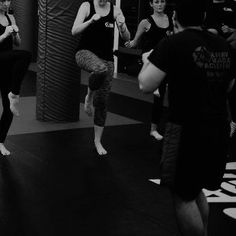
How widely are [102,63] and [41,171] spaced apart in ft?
3.98

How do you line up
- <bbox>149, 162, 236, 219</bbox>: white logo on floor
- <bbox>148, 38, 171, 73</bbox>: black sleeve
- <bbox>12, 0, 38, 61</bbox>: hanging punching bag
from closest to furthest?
1. <bbox>148, 38, 171, 73</bbox>: black sleeve
2. <bbox>149, 162, 236, 219</bbox>: white logo on floor
3. <bbox>12, 0, 38, 61</bbox>: hanging punching bag

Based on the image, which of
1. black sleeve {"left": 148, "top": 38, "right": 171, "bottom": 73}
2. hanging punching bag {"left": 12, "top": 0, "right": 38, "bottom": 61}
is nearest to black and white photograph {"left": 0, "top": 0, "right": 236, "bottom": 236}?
black sleeve {"left": 148, "top": 38, "right": 171, "bottom": 73}

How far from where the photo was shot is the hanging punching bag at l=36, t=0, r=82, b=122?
716 centimetres

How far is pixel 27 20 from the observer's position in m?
13.2

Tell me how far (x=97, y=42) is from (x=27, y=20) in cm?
820

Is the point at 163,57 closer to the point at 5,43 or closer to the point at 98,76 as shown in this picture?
the point at 98,76

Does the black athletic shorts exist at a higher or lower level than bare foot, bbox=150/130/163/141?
higher

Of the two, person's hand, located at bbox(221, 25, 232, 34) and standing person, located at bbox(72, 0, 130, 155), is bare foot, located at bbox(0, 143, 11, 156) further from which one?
person's hand, located at bbox(221, 25, 232, 34)

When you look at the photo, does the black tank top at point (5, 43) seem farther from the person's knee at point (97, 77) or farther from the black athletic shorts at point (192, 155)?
the black athletic shorts at point (192, 155)

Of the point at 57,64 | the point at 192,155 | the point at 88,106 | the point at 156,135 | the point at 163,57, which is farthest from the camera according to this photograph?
the point at 57,64

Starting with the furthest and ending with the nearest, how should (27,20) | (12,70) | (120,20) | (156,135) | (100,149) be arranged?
(27,20), (156,135), (100,149), (120,20), (12,70)

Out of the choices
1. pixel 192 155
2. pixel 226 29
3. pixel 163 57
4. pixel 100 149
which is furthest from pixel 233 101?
pixel 163 57

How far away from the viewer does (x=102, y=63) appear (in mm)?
5352

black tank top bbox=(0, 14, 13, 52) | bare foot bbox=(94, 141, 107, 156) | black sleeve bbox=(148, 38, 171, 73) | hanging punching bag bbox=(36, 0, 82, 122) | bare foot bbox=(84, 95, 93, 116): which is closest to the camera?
black sleeve bbox=(148, 38, 171, 73)
